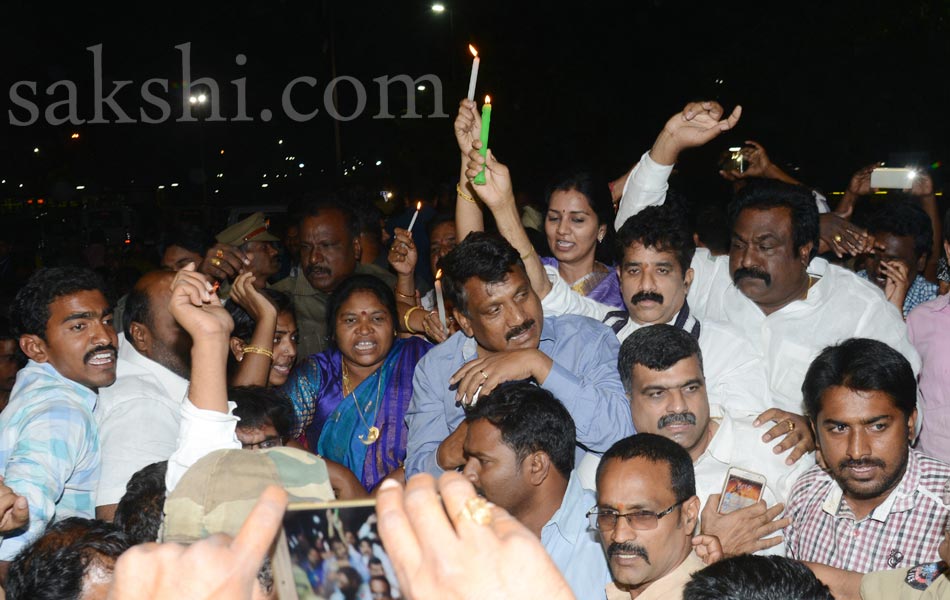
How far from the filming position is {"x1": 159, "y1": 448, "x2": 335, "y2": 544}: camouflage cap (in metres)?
1.31

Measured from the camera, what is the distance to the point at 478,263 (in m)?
3.89

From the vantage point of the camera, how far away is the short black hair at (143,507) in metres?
2.57

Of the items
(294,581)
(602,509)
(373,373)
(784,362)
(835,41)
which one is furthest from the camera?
(835,41)

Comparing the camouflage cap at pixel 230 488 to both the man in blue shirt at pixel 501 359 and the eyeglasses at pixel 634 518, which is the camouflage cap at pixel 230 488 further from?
the man in blue shirt at pixel 501 359

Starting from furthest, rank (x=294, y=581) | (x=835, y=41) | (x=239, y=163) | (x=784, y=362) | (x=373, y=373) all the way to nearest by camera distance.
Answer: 1. (x=239, y=163)
2. (x=835, y=41)
3. (x=373, y=373)
4. (x=784, y=362)
5. (x=294, y=581)

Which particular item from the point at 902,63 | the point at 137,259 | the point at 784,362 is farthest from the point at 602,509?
the point at 902,63

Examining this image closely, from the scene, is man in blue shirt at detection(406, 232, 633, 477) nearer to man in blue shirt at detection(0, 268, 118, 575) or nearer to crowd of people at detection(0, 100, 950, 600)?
crowd of people at detection(0, 100, 950, 600)

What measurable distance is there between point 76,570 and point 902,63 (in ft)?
36.3

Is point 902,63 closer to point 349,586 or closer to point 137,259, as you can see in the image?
point 137,259

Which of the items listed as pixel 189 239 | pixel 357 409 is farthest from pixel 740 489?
pixel 189 239

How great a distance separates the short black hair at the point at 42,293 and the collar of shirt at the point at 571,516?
6.42 feet

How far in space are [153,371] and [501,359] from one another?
142 cm

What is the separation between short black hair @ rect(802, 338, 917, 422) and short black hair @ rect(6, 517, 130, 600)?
2273 mm

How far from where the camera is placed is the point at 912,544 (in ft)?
10.1
